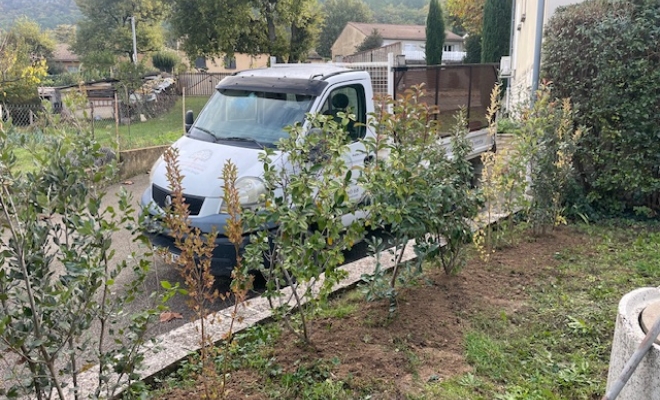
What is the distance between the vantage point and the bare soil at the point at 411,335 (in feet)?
10.6

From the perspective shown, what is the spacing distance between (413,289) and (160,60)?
38.4 meters

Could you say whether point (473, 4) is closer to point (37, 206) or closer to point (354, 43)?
point (354, 43)

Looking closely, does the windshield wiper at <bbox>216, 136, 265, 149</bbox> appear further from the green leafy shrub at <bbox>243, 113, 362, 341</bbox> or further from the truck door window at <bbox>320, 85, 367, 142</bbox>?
the green leafy shrub at <bbox>243, 113, 362, 341</bbox>

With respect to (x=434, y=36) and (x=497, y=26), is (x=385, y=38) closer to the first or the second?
(x=434, y=36)

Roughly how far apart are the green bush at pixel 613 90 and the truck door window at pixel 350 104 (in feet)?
8.44

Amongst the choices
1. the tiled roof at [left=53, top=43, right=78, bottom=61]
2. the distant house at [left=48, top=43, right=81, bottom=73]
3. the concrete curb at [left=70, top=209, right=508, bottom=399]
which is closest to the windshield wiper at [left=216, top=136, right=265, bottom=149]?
the concrete curb at [left=70, top=209, right=508, bottom=399]

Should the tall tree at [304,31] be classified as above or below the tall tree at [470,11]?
below

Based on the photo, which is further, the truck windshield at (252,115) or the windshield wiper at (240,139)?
the truck windshield at (252,115)

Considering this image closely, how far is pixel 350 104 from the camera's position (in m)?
6.45

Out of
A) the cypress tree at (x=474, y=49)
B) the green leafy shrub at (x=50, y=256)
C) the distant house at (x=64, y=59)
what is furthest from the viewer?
the distant house at (x=64, y=59)

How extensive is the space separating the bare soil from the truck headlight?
1553mm

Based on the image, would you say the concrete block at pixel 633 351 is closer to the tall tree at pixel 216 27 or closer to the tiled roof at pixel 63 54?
the tall tree at pixel 216 27

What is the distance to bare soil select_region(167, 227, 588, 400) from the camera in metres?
3.22

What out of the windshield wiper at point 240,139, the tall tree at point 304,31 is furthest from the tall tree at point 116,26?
the windshield wiper at point 240,139
